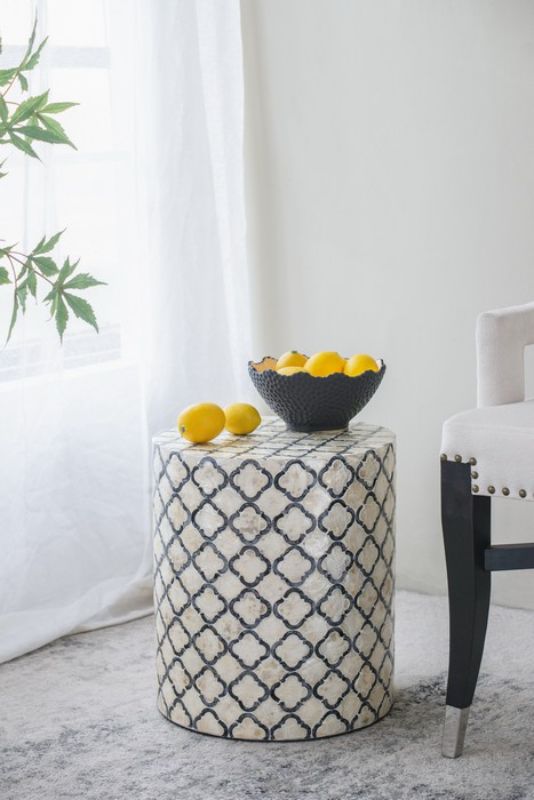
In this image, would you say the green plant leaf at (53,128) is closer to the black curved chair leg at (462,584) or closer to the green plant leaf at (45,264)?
the green plant leaf at (45,264)

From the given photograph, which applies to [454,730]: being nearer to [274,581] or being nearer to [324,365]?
[274,581]

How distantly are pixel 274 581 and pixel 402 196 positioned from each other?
1.13 meters

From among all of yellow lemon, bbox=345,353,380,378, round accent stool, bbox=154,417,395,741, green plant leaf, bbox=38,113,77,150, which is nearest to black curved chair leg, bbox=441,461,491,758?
round accent stool, bbox=154,417,395,741

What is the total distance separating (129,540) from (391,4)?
1.33 meters

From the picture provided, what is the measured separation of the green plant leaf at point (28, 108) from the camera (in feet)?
3.61

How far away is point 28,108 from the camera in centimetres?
112

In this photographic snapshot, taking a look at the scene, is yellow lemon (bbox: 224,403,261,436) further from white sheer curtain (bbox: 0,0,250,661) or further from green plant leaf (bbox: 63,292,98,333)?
green plant leaf (bbox: 63,292,98,333)

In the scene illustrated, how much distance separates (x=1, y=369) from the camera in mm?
2318

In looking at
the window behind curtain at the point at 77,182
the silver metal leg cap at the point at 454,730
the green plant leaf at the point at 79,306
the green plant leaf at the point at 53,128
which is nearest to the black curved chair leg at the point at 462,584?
the silver metal leg cap at the point at 454,730

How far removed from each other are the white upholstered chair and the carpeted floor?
0.29 ft

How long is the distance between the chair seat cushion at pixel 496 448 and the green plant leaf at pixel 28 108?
2.85ft

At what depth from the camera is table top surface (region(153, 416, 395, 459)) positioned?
1.85 metres

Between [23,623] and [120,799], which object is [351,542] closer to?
[120,799]

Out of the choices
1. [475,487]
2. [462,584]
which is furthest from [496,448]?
[462,584]
